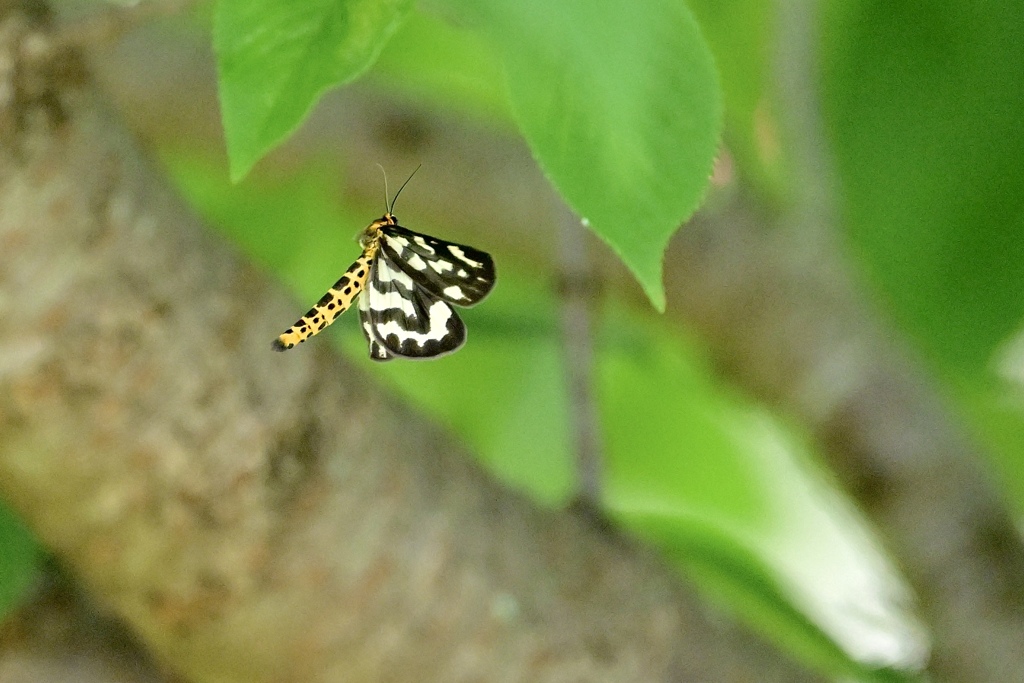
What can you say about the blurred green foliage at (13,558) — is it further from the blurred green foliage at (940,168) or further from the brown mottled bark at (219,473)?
the blurred green foliage at (940,168)

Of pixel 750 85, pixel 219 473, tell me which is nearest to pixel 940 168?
pixel 750 85

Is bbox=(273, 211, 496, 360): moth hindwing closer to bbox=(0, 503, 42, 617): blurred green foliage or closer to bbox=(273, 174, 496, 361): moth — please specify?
bbox=(273, 174, 496, 361): moth

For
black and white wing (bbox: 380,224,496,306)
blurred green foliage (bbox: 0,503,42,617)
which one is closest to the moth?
black and white wing (bbox: 380,224,496,306)

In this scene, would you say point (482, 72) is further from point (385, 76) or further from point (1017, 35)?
point (1017, 35)

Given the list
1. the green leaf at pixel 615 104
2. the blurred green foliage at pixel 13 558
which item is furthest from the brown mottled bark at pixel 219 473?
the green leaf at pixel 615 104

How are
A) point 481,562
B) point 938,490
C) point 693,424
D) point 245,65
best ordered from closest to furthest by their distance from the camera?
point 245,65 < point 481,562 < point 938,490 < point 693,424

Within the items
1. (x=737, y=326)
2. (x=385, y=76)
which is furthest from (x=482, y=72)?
(x=737, y=326)
